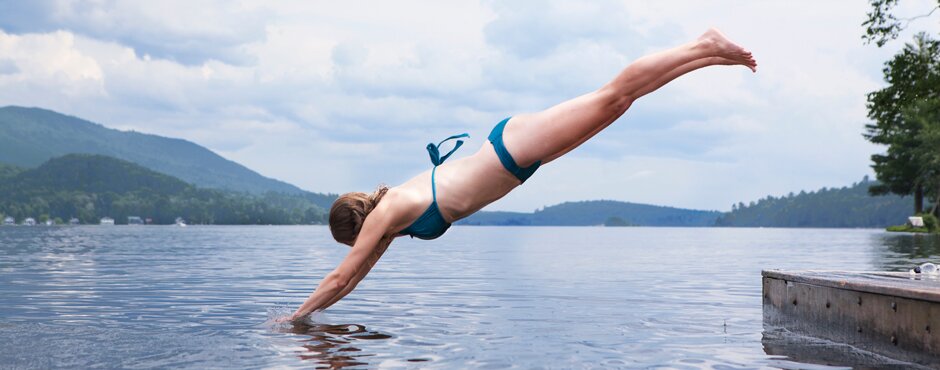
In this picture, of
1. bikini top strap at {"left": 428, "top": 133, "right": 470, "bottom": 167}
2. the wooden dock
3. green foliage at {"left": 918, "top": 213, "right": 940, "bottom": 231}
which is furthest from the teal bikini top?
green foliage at {"left": 918, "top": 213, "right": 940, "bottom": 231}

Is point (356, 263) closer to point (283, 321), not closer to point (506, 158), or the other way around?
point (506, 158)

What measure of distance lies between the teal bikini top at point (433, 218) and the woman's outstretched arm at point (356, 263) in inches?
→ 11.5

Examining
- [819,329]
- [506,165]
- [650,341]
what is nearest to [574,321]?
[650,341]

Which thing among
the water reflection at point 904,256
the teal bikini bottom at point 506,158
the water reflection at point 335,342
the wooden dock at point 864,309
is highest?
the teal bikini bottom at point 506,158

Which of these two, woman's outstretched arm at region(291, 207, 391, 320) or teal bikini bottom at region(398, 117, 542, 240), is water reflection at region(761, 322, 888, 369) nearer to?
teal bikini bottom at region(398, 117, 542, 240)

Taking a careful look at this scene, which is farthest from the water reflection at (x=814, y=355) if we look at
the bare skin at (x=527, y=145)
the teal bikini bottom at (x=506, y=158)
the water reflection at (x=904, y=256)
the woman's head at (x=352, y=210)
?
the water reflection at (x=904, y=256)

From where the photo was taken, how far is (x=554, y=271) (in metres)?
29.0

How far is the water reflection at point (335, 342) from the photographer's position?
8797 millimetres

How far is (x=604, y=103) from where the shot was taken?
7.70 meters

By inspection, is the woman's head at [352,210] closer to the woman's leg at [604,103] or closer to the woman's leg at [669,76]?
the woman's leg at [604,103]

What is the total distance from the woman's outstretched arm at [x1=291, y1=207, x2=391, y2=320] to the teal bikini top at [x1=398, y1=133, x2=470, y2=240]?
29cm

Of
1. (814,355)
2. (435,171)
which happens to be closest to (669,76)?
(435,171)

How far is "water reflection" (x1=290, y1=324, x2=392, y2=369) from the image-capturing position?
28.9 feet

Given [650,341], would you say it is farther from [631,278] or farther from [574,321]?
[631,278]
